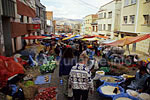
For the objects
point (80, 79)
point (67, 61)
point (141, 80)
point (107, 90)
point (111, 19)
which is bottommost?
point (107, 90)

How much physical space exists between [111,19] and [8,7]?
24.5 metres

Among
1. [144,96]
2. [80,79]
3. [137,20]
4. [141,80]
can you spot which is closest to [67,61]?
[80,79]

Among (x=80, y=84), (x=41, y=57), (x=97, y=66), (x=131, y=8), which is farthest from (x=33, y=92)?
(x=131, y=8)

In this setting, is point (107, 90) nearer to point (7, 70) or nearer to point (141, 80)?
point (141, 80)

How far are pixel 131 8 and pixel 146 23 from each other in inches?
165

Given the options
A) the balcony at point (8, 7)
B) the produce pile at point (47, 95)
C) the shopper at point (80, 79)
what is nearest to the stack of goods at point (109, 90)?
the shopper at point (80, 79)

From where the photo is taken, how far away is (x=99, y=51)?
14.9 m

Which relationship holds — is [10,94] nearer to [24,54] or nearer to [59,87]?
[59,87]

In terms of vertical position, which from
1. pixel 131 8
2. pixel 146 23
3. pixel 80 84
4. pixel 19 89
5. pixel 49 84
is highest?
pixel 131 8

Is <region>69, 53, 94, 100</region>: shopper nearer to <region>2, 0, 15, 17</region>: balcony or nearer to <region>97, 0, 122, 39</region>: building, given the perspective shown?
<region>2, 0, 15, 17</region>: balcony

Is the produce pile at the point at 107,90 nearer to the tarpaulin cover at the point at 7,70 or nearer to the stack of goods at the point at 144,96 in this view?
the stack of goods at the point at 144,96

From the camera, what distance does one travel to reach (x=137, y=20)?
710 inches

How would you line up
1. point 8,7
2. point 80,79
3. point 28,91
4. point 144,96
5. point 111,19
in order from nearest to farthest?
point 80,79 < point 144,96 < point 28,91 < point 8,7 < point 111,19

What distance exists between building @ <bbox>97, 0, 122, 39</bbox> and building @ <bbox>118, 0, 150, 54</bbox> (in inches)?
192
